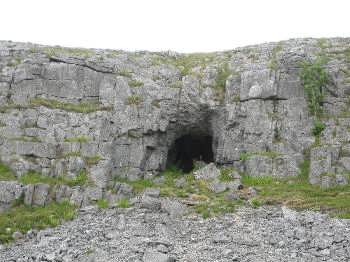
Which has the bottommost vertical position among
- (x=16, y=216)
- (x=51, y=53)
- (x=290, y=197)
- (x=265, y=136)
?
(x=16, y=216)

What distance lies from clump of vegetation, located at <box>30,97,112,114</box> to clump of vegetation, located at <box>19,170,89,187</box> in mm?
4847

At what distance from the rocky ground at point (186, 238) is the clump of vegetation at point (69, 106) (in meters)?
8.44

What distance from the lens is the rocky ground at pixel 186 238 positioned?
1914 cm

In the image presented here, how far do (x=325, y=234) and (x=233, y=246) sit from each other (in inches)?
144

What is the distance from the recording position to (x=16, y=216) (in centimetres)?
2473

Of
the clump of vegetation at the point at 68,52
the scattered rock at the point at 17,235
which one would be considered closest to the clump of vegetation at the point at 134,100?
the clump of vegetation at the point at 68,52

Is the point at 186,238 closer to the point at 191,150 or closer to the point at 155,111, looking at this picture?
the point at 155,111

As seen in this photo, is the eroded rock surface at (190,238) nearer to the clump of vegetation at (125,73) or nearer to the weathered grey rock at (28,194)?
the weathered grey rock at (28,194)

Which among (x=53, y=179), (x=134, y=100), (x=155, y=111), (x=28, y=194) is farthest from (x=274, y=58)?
(x=28, y=194)

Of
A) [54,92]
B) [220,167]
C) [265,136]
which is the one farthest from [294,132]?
[54,92]

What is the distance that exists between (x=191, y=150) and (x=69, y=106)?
977cm

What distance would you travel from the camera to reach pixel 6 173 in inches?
1077

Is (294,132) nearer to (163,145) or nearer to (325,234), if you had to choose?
(163,145)

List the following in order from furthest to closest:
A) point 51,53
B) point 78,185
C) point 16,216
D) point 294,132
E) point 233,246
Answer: point 51,53
point 294,132
point 78,185
point 16,216
point 233,246
